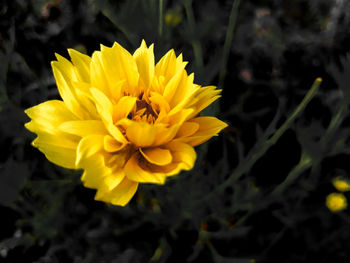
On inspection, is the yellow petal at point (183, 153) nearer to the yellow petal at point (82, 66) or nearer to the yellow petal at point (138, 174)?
the yellow petal at point (138, 174)

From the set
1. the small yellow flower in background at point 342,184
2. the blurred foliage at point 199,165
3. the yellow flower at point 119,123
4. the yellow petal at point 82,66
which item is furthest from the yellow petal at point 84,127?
the small yellow flower in background at point 342,184

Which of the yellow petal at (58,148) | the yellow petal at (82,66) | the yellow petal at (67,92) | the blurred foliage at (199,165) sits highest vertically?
Result: the yellow petal at (82,66)

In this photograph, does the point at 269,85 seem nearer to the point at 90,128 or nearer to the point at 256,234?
the point at 256,234

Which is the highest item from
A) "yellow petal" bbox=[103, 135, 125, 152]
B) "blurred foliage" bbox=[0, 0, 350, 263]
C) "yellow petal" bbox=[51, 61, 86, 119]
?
"yellow petal" bbox=[51, 61, 86, 119]

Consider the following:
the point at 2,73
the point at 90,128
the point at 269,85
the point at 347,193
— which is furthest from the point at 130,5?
the point at 347,193

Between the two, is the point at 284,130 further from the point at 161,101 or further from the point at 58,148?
the point at 58,148

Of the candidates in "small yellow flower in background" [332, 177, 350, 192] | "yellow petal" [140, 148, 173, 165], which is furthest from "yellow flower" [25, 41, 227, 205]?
"small yellow flower in background" [332, 177, 350, 192]

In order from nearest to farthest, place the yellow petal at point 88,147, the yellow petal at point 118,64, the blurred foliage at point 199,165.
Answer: the yellow petal at point 88,147 → the yellow petal at point 118,64 → the blurred foliage at point 199,165

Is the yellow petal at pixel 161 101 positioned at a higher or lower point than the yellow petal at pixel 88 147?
higher

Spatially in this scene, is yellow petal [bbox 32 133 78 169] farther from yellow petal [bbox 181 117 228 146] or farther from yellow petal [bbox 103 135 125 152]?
yellow petal [bbox 181 117 228 146]
